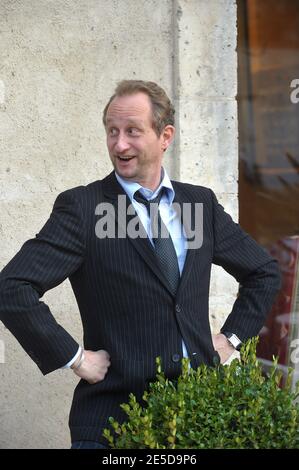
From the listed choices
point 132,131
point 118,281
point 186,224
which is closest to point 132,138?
point 132,131

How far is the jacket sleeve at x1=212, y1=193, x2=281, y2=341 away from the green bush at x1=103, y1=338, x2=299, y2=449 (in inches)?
26.5

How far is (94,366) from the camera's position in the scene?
10.3ft

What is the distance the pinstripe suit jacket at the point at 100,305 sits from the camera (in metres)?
3.06

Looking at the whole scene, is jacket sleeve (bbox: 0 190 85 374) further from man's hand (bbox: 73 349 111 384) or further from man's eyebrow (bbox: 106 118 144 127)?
man's eyebrow (bbox: 106 118 144 127)

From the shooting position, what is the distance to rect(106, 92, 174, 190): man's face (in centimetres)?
322

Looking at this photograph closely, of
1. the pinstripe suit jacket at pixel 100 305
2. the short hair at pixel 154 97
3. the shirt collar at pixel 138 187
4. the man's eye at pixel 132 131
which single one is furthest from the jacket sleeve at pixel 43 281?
the short hair at pixel 154 97

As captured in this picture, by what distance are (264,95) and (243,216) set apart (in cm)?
71

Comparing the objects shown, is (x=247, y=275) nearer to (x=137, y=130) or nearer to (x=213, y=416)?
(x=137, y=130)

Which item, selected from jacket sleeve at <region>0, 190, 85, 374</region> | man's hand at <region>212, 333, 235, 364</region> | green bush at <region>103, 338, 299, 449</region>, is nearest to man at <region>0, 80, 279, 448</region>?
jacket sleeve at <region>0, 190, 85, 374</region>

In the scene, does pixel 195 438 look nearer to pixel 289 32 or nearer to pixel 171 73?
pixel 171 73

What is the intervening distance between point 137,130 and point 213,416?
1.05 metres

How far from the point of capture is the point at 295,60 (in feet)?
17.9

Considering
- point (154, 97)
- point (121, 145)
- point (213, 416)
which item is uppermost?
point (154, 97)

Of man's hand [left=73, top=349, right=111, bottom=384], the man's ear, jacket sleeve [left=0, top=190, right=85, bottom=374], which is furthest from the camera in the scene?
the man's ear
